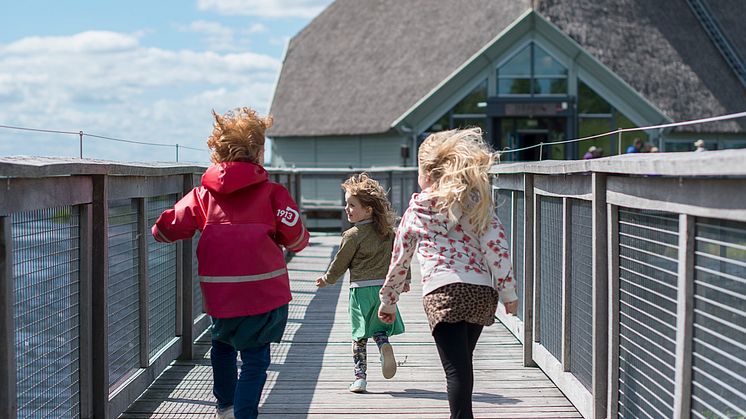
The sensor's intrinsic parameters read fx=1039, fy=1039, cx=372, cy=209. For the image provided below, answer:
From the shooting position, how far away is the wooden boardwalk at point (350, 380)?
6.30 meters

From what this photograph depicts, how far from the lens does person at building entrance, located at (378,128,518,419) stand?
16.6ft

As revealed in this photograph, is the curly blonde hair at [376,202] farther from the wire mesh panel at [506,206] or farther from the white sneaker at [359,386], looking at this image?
the wire mesh panel at [506,206]

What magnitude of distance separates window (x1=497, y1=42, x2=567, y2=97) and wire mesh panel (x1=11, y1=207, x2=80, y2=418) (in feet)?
90.5

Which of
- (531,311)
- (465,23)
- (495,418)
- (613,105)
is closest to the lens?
(495,418)

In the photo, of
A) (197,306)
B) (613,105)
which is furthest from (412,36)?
(197,306)

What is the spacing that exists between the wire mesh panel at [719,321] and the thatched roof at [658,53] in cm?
3104

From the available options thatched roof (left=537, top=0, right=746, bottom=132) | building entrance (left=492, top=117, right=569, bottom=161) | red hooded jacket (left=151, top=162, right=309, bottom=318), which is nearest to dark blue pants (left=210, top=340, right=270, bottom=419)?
red hooded jacket (left=151, top=162, right=309, bottom=318)

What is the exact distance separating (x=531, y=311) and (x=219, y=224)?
3107 millimetres

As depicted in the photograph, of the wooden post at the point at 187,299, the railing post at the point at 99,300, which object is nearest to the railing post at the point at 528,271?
the wooden post at the point at 187,299

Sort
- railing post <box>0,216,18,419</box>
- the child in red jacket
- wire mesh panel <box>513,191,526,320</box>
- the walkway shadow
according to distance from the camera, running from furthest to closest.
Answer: wire mesh panel <box>513,191,526,320</box> < the walkway shadow < the child in red jacket < railing post <box>0,216,18,419</box>

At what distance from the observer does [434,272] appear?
16.8 ft

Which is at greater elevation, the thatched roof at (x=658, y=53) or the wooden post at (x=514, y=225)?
the thatched roof at (x=658, y=53)

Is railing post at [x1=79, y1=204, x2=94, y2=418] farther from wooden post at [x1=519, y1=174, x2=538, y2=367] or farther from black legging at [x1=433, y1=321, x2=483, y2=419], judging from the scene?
wooden post at [x1=519, y1=174, x2=538, y2=367]

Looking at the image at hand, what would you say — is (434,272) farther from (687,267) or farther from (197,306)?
(197,306)
